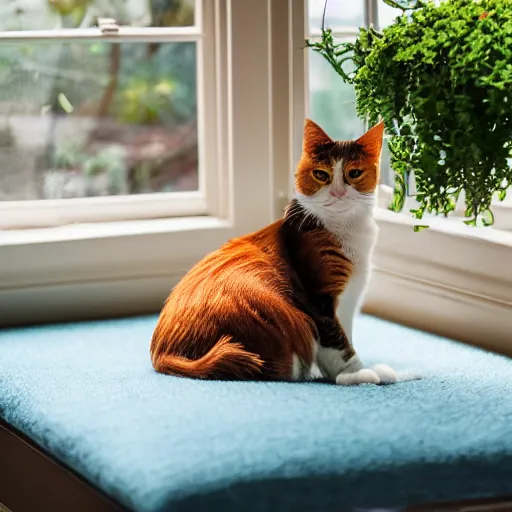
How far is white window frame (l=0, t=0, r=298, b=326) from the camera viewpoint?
192 centimetres

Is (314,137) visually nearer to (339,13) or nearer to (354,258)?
(354,258)

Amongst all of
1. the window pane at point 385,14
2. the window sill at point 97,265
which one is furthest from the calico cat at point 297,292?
the window pane at point 385,14


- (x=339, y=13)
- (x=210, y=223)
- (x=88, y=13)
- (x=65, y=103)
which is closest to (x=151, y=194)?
(x=210, y=223)

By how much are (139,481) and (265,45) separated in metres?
1.11

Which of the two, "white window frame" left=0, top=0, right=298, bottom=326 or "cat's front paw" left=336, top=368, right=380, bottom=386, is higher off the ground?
"white window frame" left=0, top=0, right=298, bottom=326

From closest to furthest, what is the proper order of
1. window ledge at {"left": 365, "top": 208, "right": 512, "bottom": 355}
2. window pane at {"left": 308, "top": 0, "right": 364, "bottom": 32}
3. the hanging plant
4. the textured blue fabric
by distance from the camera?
1. the textured blue fabric
2. the hanging plant
3. window ledge at {"left": 365, "top": 208, "right": 512, "bottom": 355}
4. window pane at {"left": 308, "top": 0, "right": 364, "bottom": 32}

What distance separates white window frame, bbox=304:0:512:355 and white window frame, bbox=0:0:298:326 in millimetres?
93

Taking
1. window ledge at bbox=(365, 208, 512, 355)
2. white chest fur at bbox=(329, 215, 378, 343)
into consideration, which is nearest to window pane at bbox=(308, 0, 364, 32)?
window ledge at bbox=(365, 208, 512, 355)

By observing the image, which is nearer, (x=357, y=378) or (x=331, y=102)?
(x=357, y=378)

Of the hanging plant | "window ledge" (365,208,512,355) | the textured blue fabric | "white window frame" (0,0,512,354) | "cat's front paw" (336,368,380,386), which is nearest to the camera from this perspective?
the textured blue fabric

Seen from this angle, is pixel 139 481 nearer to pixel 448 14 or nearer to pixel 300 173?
pixel 300 173

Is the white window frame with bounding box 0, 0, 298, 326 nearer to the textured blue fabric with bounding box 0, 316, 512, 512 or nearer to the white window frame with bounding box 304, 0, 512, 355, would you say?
the white window frame with bounding box 304, 0, 512, 355

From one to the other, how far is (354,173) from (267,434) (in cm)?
49

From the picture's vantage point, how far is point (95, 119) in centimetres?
201
